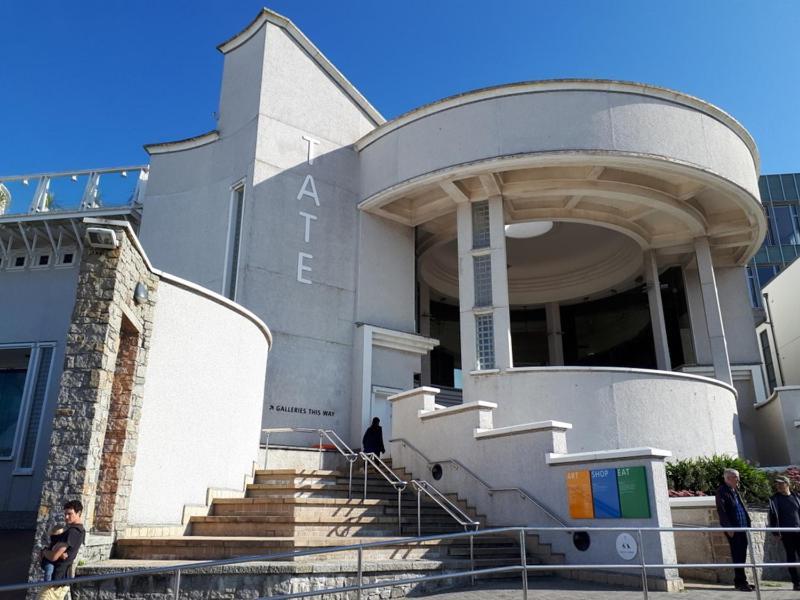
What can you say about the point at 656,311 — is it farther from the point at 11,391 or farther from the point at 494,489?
the point at 11,391

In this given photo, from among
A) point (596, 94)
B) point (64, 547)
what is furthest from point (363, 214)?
point (64, 547)

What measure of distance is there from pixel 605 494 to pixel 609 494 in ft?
0.23

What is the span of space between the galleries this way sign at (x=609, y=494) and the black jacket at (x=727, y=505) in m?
0.89

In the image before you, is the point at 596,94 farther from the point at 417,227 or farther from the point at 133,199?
the point at 133,199

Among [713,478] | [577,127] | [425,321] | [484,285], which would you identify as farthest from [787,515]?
[425,321]

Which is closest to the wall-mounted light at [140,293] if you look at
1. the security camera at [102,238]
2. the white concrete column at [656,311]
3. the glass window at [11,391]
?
the security camera at [102,238]

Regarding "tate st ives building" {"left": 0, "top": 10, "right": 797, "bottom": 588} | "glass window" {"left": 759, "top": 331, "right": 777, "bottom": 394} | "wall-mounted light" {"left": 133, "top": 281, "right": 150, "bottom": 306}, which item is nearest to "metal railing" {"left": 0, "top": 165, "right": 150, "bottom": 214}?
"tate st ives building" {"left": 0, "top": 10, "right": 797, "bottom": 588}

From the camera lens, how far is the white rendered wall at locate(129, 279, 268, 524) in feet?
30.3

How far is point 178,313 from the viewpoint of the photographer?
32.5ft

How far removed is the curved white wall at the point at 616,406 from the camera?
573 inches

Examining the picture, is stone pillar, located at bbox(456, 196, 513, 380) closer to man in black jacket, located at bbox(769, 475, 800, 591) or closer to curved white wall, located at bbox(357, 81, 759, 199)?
curved white wall, located at bbox(357, 81, 759, 199)

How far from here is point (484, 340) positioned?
54.7 ft

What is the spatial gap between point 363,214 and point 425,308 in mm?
7256

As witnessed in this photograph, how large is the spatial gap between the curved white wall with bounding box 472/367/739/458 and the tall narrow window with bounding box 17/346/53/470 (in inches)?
442
